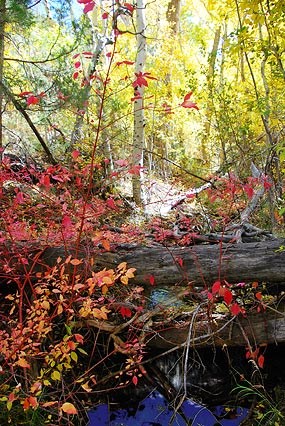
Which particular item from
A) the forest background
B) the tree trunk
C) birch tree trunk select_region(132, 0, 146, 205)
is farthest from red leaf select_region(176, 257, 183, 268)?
the tree trunk

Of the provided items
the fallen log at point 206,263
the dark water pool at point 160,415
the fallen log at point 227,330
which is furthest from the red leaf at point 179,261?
the dark water pool at point 160,415

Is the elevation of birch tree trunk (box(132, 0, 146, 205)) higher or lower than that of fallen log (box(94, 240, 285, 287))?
higher

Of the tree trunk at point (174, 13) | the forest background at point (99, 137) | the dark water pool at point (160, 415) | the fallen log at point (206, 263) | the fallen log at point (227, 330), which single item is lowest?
the dark water pool at point (160, 415)

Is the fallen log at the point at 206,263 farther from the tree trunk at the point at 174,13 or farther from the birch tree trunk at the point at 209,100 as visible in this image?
the tree trunk at the point at 174,13

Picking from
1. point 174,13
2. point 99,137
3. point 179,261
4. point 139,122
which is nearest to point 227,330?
point 179,261

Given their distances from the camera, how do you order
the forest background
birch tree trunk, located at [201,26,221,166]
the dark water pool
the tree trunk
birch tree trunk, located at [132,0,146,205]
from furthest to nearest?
the tree trunk, birch tree trunk, located at [132,0,146,205], birch tree trunk, located at [201,26,221,166], the dark water pool, the forest background

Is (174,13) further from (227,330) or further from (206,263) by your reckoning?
(227,330)

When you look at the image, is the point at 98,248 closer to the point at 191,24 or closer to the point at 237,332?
the point at 237,332

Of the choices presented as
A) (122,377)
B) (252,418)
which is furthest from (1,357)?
(252,418)

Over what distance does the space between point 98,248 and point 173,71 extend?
10.2 m

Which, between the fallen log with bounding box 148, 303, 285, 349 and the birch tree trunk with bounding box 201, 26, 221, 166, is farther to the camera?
the birch tree trunk with bounding box 201, 26, 221, 166

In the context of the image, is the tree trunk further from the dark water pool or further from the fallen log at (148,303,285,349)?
the dark water pool

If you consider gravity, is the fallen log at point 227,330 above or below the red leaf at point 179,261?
below

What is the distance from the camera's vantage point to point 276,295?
2977mm
